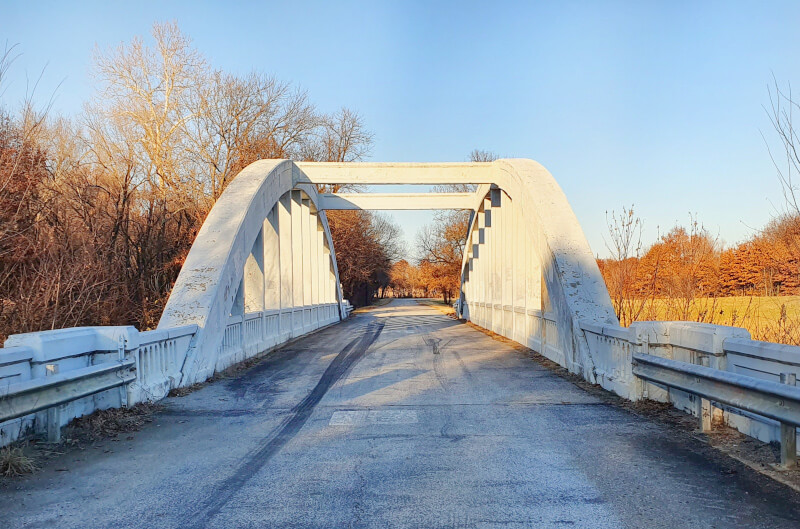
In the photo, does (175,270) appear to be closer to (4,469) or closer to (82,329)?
(82,329)

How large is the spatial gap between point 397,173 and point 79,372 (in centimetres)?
1462

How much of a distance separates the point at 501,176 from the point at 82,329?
42.0 ft

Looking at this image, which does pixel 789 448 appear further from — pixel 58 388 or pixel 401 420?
pixel 58 388

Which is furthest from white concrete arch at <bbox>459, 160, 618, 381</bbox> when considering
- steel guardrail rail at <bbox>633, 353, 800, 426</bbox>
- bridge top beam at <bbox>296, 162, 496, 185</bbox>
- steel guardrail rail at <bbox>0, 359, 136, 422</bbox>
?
steel guardrail rail at <bbox>0, 359, 136, 422</bbox>

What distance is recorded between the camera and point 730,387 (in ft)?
16.7

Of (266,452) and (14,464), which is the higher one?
(14,464)

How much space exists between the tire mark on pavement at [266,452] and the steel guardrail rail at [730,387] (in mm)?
3928

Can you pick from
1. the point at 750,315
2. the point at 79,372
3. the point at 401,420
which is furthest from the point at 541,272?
the point at 79,372

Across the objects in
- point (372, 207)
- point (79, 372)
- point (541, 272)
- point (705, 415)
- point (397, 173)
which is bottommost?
point (705, 415)

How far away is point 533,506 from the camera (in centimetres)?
406

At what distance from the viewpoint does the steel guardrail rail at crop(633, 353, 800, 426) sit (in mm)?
4336

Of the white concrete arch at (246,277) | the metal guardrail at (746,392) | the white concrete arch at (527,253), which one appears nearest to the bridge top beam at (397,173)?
the white concrete arch at (527,253)

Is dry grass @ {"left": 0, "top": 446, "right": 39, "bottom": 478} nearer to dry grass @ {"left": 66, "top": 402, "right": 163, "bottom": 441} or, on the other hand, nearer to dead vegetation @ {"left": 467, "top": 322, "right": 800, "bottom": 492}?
dry grass @ {"left": 66, "top": 402, "right": 163, "bottom": 441}

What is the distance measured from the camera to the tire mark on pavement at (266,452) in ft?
13.2
